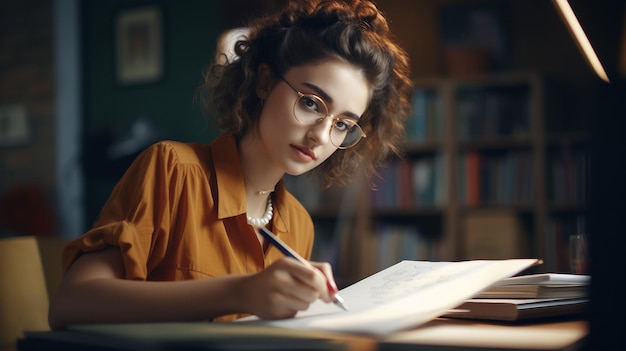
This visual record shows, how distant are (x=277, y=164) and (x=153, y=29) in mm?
4398

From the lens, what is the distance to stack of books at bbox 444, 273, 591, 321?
101cm

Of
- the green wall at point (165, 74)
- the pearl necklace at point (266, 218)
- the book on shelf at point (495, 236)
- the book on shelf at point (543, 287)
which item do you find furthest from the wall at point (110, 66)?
the book on shelf at point (543, 287)

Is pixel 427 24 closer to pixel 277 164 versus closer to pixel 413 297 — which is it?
pixel 277 164

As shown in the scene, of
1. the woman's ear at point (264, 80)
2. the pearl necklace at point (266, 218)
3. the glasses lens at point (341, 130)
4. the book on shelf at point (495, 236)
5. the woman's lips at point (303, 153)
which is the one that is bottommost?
the book on shelf at point (495, 236)

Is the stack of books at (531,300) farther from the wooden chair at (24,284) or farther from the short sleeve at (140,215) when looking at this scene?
the wooden chair at (24,284)

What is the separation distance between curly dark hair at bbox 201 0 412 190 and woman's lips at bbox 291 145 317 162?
0.15 m

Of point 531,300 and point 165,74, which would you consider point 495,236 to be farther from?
point 531,300

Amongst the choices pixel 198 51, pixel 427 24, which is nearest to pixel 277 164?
pixel 427 24

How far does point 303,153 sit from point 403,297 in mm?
392

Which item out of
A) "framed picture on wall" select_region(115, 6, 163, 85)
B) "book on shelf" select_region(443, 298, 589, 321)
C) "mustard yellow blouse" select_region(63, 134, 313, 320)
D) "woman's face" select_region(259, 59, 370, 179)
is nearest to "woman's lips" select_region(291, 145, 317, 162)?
"woman's face" select_region(259, 59, 370, 179)

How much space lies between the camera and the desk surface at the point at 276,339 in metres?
0.66

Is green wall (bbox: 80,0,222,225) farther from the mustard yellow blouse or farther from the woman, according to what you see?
the mustard yellow blouse

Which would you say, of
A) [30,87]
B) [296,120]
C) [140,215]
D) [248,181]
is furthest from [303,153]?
[30,87]

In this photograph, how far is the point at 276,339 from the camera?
68 cm
